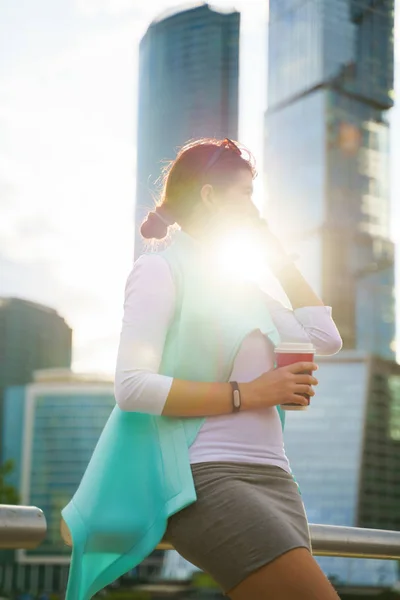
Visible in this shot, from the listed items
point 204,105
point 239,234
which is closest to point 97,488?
point 239,234

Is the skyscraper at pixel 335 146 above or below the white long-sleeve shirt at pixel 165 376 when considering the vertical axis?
above

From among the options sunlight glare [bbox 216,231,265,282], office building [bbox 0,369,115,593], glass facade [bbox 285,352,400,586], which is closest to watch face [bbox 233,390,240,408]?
sunlight glare [bbox 216,231,265,282]

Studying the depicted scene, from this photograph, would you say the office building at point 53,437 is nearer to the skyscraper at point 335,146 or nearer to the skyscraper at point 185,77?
the skyscraper at point 335,146

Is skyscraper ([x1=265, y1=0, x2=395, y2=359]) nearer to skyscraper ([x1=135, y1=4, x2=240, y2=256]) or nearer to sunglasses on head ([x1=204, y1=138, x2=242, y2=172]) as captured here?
skyscraper ([x1=135, y1=4, x2=240, y2=256])

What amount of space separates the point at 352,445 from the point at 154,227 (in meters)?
109

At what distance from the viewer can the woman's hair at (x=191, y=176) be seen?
87.6 inches

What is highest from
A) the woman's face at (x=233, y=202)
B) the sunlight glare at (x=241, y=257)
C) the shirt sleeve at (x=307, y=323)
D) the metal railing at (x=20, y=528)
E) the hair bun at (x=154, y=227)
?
the woman's face at (x=233, y=202)

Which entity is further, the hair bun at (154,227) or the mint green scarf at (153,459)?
the hair bun at (154,227)

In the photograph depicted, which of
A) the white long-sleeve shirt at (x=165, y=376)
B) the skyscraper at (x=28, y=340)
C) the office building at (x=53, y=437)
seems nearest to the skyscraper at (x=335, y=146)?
the office building at (x=53, y=437)

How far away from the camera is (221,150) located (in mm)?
2240

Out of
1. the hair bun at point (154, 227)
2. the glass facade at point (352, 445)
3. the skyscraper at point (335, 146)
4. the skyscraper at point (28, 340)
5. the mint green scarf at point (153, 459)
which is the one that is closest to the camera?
the mint green scarf at point (153, 459)

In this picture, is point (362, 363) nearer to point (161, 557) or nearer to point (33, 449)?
point (161, 557)

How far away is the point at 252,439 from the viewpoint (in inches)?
78.7

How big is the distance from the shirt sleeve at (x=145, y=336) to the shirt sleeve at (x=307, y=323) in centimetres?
26
